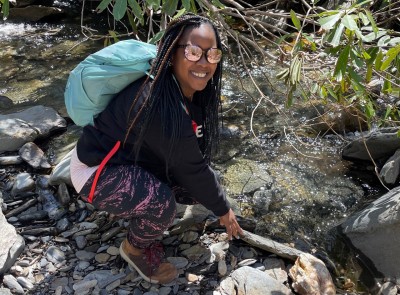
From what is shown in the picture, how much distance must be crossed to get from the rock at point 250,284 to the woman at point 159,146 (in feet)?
0.74

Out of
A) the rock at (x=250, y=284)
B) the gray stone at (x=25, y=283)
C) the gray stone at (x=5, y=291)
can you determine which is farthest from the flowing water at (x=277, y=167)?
the gray stone at (x=5, y=291)

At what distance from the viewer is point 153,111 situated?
211 cm

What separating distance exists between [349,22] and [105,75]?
109 centimetres

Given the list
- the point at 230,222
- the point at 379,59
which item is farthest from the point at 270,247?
the point at 379,59

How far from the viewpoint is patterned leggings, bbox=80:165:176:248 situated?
2.35 metres

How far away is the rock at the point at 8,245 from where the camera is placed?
2.57m

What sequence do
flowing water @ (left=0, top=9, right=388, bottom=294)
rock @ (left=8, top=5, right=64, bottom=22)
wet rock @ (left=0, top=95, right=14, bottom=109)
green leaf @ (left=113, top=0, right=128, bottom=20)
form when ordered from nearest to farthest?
green leaf @ (left=113, top=0, right=128, bottom=20), flowing water @ (left=0, top=9, right=388, bottom=294), wet rock @ (left=0, top=95, right=14, bottom=109), rock @ (left=8, top=5, right=64, bottom=22)

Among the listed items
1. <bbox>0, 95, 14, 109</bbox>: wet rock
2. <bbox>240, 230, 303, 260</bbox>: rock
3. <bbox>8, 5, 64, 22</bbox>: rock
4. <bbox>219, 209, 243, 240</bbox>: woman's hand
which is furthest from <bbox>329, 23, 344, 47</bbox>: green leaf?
<bbox>8, 5, 64, 22</bbox>: rock

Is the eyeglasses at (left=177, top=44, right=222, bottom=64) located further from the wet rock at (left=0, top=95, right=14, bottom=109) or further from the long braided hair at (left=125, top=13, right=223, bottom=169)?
the wet rock at (left=0, top=95, right=14, bottom=109)

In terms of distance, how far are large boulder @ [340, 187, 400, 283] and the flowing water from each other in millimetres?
106

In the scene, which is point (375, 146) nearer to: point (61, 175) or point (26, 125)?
point (61, 175)

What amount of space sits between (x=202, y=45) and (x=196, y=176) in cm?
59

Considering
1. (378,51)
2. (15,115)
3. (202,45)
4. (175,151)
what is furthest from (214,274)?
(15,115)

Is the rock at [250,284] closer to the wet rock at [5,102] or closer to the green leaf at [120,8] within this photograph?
the green leaf at [120,8]
